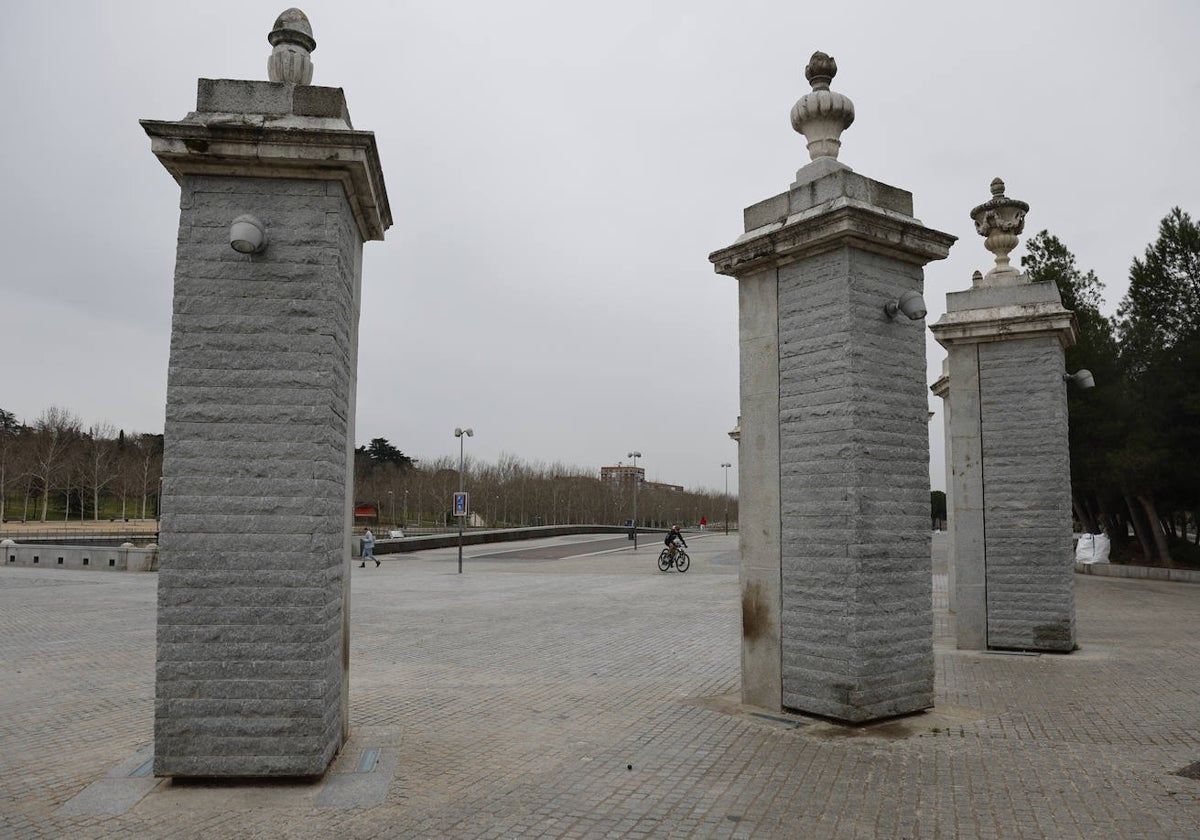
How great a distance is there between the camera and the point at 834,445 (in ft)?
22.5

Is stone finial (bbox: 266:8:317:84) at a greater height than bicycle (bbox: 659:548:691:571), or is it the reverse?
stone finial (bbox: 266:8:317:84)

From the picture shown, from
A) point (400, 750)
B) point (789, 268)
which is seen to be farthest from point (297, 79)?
point (400, 750)

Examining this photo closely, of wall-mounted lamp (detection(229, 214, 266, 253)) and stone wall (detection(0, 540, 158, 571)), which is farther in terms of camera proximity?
stone wall (detection(0, 540, 158, 571))

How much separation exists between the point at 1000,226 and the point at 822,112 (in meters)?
5.04

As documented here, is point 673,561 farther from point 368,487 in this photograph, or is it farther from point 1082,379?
point 368,487

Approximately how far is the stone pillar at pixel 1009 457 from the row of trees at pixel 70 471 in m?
63.4

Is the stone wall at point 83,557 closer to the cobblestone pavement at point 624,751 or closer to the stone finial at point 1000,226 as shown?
the cobblestone pavement at point 624,751

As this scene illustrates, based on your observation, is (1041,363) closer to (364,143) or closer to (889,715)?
(889,715)

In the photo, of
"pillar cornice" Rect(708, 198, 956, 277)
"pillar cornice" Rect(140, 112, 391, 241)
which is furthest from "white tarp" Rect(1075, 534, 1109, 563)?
"pillar cornice" Rect(140, 112, 391, 241)

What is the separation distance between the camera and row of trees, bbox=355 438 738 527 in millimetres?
83875

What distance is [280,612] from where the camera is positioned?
529 cm

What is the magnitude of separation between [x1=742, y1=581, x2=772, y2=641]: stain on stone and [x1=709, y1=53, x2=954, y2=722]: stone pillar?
0.05 ft

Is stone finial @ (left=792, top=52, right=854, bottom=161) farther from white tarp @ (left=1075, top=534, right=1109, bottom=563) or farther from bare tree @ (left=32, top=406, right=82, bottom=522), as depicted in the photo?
bare tree @ (left=32, top=406, right=82, bottom=522)

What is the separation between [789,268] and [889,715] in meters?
4.06
